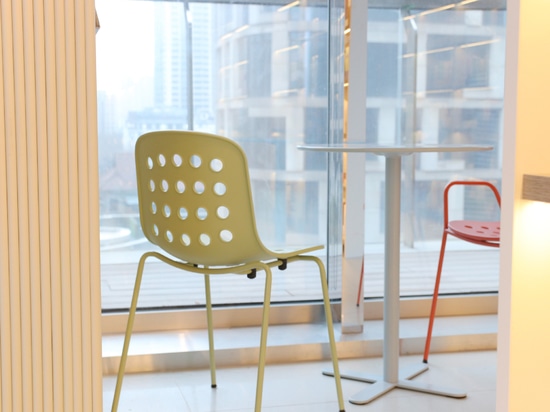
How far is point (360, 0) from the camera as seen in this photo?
377 centimetres

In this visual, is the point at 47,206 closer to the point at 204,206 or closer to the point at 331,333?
the point at 204,206

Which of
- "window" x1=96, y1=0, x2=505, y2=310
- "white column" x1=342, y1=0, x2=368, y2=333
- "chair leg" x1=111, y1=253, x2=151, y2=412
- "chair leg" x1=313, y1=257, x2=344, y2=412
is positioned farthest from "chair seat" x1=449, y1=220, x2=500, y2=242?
"chair leg" x1=111, y1=253, x2=151, y2=412

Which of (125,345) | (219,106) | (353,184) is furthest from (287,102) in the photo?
(125,345)

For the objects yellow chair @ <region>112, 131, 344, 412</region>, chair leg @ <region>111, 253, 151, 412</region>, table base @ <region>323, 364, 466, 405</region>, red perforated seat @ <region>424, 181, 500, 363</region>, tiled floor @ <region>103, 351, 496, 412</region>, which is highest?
yellow chair @ <region>112, 131, 344, 412</region>

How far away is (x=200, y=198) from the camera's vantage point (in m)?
2.65

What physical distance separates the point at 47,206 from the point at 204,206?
2.65ft

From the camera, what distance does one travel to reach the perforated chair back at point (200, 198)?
8.46 ft

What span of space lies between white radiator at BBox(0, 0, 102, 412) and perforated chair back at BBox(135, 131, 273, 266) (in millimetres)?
699

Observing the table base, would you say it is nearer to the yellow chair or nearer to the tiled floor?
the tiled floor

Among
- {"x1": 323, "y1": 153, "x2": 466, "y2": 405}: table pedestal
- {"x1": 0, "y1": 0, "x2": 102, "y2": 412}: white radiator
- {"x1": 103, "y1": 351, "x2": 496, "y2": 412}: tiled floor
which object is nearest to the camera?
{"x1": 0, "y1": 0, "x2": 102, "y2": 412}: white radiator

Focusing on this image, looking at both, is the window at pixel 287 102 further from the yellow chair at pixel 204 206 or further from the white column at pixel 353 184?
the yellow chair at pixel 204 206

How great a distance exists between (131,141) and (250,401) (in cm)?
132

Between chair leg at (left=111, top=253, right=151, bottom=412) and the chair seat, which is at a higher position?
the chair seat

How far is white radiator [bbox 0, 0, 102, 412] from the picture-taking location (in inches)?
73.2
